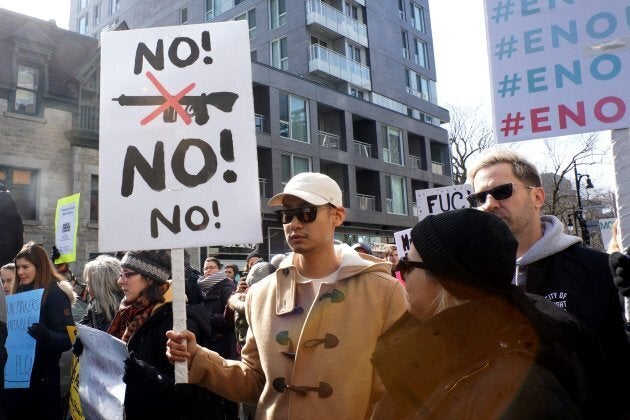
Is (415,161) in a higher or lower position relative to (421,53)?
lower

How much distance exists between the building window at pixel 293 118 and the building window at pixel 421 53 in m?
12.9

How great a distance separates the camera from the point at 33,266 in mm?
4191

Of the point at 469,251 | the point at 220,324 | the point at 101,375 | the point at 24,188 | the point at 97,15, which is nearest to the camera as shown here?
the point at 469,251

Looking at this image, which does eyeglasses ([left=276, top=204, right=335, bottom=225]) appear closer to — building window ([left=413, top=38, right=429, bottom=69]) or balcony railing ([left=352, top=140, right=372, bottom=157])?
balcony railing ([left=352, top=140, right=372, bottom=157])

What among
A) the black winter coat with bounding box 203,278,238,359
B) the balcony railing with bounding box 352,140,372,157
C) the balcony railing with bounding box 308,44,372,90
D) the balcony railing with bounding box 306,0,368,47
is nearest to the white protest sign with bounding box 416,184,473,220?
the black winter coat with bounding box 203,278,238,359

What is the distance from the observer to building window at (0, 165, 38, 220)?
1591 cm

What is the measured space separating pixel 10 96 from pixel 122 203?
53.7 feet

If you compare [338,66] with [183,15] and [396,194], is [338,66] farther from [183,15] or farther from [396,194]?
[183,15]

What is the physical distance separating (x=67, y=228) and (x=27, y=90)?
11.3 metres

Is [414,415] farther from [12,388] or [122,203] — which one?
[12,388]

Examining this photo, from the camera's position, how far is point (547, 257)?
2281mm

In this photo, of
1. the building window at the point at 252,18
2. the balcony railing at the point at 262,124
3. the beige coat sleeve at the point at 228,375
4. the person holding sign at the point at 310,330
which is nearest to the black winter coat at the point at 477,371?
the person holding sign at the point at 310,330

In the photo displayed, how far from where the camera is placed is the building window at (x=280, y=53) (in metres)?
28.2

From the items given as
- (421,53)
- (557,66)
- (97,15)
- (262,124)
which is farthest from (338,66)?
(557,66)
